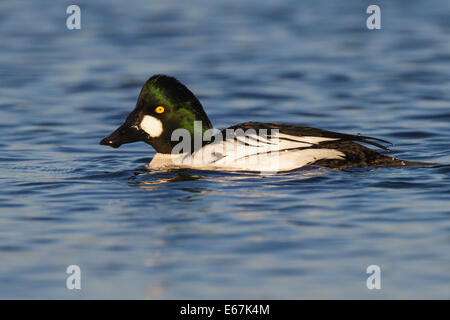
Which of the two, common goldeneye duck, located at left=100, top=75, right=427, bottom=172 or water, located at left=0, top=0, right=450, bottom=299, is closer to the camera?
water, located at left=0, top=0, right=450, bottom=299

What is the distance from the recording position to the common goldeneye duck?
9883 mm

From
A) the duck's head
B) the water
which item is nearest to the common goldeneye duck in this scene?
the duck's head

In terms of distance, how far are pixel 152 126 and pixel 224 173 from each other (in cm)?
117

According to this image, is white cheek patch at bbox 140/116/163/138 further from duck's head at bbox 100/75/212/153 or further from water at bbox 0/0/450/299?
water at bbox 0/0/450/299

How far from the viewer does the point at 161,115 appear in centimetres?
1059

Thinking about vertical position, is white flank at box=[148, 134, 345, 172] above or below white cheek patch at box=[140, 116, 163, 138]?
below

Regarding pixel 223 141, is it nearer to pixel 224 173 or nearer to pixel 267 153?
pixel 224 173

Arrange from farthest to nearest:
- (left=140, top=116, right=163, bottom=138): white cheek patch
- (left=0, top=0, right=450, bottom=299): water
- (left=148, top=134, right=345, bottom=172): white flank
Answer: (left=140, top=116, right=163, bottom=138): white cheek patch
(left=148, top=134, right=345, bottom=172): white flank
(left=0, top=0, right=450, bottom=299): water

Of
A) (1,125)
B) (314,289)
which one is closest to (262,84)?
(1,125)

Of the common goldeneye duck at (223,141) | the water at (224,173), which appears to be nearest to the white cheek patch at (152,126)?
the common goldeneye duck at (223,141)

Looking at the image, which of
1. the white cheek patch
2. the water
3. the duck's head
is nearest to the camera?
the water

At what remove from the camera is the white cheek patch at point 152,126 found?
1062 centimetres

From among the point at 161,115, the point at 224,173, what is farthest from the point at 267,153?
the point at 161,115

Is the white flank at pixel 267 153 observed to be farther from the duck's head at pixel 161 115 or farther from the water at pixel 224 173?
the duck's head at pixel 161 115
